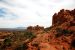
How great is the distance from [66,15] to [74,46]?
1105cm

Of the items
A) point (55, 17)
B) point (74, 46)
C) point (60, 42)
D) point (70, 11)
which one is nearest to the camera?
point (74, 46)

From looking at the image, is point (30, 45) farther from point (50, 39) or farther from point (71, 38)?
point (71, 38)

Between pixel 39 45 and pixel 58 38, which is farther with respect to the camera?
pixel 58 38

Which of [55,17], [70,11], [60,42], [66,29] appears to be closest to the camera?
[60,42]

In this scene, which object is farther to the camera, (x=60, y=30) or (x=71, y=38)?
(x=60, y=30)

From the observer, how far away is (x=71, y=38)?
1972 centimetres

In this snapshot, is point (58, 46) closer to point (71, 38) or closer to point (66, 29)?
point (71, 38)

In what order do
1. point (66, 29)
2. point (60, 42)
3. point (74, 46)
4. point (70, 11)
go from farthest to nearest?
point (70, 11)
point (66, 29)
point (60, 42)
point (74, 46)

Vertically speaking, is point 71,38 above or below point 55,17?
below

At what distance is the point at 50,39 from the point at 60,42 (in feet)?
5.48

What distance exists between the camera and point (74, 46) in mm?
18312

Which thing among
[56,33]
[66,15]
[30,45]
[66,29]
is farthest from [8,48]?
[66,15]

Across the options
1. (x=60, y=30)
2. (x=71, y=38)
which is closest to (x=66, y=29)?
(x=60, y=30)

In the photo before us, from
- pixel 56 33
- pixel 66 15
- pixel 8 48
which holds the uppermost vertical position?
pixel 66 15
